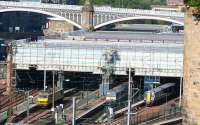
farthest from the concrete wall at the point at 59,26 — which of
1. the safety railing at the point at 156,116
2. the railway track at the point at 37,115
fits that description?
the safety railing at the point at 156,116

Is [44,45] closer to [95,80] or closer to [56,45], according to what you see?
[56,45]

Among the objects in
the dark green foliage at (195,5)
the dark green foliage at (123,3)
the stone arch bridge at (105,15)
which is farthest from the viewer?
the dark green foliage at (123,3)

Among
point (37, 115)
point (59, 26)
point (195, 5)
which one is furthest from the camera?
point (59, 26)

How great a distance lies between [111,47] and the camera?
174 ft

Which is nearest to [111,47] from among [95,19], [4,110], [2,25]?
[4,110]

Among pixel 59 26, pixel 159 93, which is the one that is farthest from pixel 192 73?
pixel 59 26

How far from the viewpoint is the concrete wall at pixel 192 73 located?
14.0 meters

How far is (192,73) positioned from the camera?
14.2 m

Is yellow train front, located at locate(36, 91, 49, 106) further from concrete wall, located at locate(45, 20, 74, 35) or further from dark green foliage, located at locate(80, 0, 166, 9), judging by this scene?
dark green foliage, located at locate(80, 0, 166, 9)

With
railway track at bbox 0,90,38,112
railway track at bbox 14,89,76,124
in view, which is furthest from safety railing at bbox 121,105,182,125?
railway track at bbox 0,90,38,112

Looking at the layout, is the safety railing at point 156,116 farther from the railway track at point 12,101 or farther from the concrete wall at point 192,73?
the concrete wall at point 192,73

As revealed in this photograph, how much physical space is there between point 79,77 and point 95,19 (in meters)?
48.2

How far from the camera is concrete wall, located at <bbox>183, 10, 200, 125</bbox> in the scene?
553 inches

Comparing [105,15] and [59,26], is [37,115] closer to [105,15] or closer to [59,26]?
[105,15]
